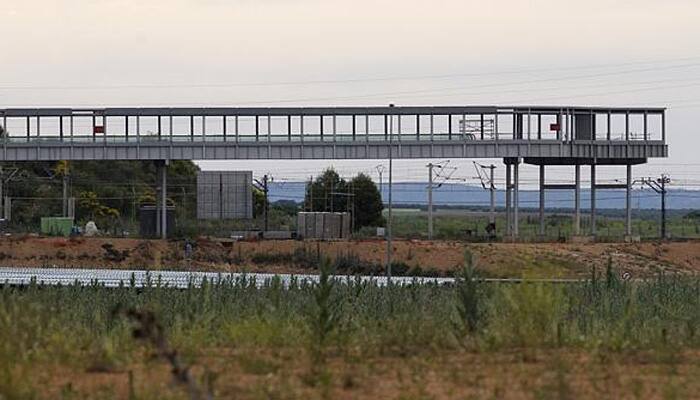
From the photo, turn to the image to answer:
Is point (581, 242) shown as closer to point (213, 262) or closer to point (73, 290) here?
point (213, 262)

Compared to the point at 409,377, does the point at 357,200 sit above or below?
above

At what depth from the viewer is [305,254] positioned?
6888 cm

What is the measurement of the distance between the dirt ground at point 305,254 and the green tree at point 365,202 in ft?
101

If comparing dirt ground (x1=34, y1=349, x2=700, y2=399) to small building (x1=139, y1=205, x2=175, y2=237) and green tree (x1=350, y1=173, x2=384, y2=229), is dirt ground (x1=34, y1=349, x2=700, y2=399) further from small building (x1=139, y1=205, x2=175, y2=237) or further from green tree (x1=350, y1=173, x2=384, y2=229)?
green tree (x1=350, y1=173, x2=384, y2=229)

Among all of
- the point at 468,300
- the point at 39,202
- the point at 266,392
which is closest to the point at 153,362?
the point at 266,392

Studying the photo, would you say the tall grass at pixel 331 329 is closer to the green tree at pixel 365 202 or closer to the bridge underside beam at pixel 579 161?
the bridge underside beam at pixel 579 161

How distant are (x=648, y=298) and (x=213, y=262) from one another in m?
41.5

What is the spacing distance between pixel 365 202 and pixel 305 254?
3702cm

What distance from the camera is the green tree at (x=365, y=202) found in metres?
105

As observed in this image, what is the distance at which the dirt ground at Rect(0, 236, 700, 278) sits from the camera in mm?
65625

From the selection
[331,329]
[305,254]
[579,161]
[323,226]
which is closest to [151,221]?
[323,226]

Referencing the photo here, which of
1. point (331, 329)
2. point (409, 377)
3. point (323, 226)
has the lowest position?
point (409, 377)

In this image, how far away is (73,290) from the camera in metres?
29.3

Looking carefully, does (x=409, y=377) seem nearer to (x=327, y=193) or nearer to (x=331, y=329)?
(x=331, y=329)
